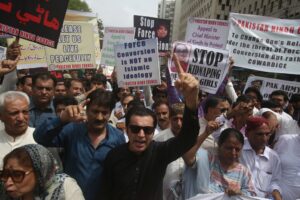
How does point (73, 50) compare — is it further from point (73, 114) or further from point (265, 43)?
point (73, 114)

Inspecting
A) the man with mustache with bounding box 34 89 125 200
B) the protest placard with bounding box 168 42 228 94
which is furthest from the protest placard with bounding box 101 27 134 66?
the man with mustache with bounding box 34 89 125 200

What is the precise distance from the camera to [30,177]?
208cm

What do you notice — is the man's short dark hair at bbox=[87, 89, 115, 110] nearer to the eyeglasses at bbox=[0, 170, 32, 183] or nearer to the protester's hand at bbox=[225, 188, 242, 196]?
the eyeglasses at bbox=[0, 170, 32, 183]

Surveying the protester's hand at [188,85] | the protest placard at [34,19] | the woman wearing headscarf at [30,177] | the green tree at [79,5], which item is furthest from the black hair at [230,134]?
the green tree at [79,5]

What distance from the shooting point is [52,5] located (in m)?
4.29

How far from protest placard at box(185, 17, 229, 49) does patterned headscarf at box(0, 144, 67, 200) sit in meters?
4.77

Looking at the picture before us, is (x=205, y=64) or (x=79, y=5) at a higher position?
(x=79, y=5)

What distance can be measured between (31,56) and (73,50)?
3.31 ft

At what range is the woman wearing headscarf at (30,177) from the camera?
205 centimetres

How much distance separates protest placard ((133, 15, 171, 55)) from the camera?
25.6ft

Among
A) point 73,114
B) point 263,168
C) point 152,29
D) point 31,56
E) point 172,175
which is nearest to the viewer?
point 73,114

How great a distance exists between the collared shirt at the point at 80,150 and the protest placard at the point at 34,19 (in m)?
1.82

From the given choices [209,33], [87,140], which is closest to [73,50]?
[209,33]

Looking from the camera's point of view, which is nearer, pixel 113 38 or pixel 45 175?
pixel 45 175
